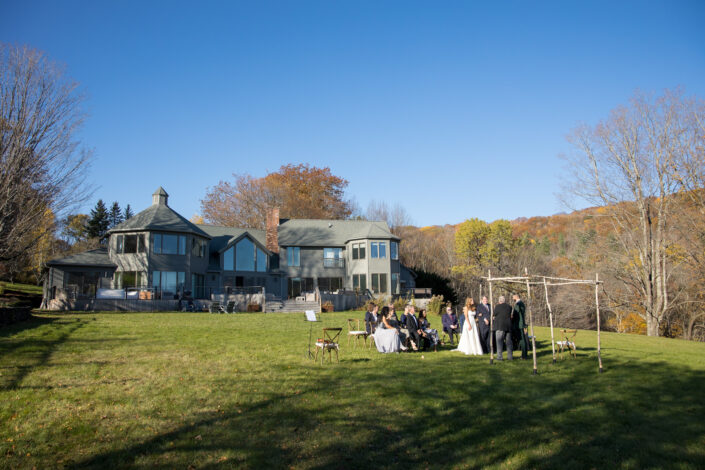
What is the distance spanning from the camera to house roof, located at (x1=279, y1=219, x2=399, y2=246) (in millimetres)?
42562

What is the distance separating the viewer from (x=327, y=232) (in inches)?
1796

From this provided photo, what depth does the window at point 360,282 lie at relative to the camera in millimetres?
41981

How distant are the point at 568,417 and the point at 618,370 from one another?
15.9 feet

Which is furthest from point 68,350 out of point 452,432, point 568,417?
point 568,417

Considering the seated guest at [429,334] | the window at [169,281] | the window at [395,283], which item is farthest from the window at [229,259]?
the seated guest at [429,334]

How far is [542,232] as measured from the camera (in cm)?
8294

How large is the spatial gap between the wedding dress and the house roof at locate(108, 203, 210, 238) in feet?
88.9

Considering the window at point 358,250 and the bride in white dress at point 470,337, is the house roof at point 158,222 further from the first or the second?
the bride in white dress at point 470,337

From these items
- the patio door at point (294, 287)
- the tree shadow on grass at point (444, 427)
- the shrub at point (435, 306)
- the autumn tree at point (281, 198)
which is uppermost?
the autumn tree at point (281, 198)

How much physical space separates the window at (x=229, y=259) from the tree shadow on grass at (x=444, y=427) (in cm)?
3074

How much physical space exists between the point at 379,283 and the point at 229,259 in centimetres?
1276

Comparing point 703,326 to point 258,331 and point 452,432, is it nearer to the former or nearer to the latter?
point 258,331

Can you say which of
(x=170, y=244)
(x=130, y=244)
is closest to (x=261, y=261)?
(x=170, y=244)

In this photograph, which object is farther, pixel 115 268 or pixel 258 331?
pixel 115 268
